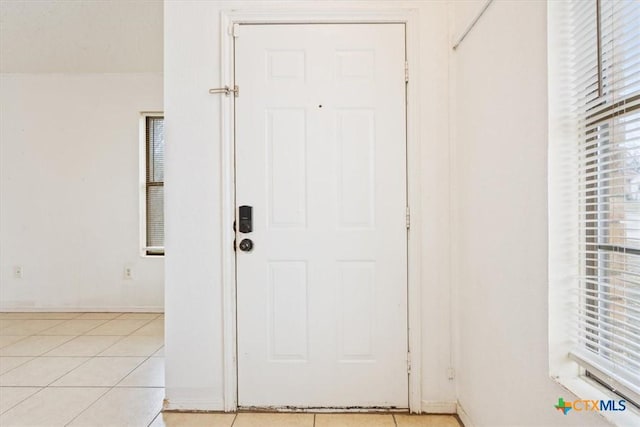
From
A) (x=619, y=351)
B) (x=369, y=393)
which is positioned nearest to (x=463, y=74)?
(x=619, y=351)

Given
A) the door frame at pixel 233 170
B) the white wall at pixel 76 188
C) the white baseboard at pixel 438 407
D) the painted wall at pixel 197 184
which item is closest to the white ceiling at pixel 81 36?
the white wall at pixel 76 188

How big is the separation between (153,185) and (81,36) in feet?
4.92

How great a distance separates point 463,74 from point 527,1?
551 mm

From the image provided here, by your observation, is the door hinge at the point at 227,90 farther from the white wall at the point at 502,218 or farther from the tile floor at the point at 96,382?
the tile floor at the point at 96,382

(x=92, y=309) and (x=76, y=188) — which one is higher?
(x=76, y=188)

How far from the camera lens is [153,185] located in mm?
3912

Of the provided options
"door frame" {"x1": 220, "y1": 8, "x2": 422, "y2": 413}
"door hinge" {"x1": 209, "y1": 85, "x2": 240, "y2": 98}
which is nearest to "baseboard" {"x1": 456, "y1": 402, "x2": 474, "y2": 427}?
"door frame" {"x1": 220, "y1": 8, "x2": 422, "y2": 413}

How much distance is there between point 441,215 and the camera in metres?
1.87

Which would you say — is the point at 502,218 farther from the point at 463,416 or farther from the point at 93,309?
the point at 93,309

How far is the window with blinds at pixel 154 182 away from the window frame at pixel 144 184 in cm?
1

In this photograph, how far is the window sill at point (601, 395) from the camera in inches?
33.4

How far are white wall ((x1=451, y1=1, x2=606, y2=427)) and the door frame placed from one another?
20 centimetres

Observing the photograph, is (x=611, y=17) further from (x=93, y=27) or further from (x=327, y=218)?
(x=93, y=27)

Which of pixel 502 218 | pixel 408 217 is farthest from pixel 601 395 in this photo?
pixel 408 217
